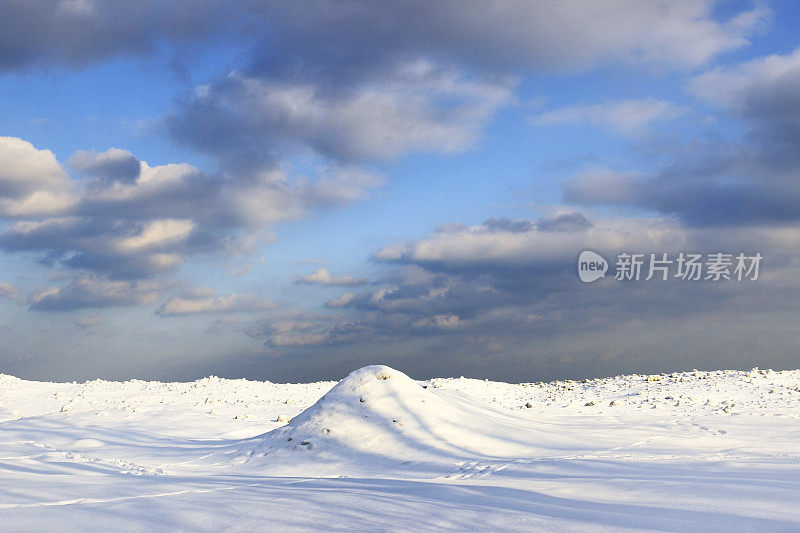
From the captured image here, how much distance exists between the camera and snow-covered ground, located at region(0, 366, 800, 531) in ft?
Result: 13.0

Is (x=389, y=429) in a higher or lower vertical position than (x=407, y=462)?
higher

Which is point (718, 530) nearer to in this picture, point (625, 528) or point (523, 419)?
point (625, 528)

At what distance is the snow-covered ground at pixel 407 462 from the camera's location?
395 cm

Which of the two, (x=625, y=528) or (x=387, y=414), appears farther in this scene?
(x=387, y=414)

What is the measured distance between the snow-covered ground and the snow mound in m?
0.03

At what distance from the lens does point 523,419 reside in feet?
30.5

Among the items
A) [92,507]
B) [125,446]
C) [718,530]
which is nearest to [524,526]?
[718,530]

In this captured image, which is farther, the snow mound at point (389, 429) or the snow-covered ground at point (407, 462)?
the snow mound at point (389, 429)

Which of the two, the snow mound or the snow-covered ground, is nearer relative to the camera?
the snow-covered ground

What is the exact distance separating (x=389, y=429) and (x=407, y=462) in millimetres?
886

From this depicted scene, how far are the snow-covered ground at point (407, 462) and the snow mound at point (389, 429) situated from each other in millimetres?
26

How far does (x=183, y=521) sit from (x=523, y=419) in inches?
253

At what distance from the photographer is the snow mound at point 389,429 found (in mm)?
7164

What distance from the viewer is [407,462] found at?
6812 mm
